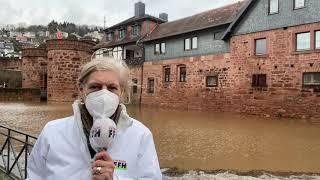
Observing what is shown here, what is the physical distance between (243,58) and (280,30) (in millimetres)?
3016

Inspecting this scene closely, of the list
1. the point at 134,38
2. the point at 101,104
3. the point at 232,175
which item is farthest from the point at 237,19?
the point at 101,104

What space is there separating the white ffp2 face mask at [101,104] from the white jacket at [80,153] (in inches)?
A: 4.3

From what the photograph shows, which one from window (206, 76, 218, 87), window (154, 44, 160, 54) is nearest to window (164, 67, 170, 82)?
window (154, 44, 160, 54)

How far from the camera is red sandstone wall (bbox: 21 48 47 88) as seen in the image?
133ft

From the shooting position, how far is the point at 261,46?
77.2 ft

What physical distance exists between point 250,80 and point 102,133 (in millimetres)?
22794

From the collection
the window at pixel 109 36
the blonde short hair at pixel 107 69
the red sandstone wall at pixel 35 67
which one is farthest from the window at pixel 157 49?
the blonde short hair at pixel 107 69

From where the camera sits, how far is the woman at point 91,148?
191cm

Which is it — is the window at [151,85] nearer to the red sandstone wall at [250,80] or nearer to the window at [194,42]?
the red sandstone wall at [250,80]

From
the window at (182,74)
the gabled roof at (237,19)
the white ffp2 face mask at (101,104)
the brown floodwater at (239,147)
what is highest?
the gabled roof at (237,19)

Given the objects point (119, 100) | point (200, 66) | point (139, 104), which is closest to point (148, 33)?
point (139, 104)

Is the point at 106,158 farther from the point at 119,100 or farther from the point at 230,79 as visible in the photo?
the point at 230,79

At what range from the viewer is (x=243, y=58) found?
24203 mm

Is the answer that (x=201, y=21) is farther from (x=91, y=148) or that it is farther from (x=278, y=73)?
(x=91, y=148)
